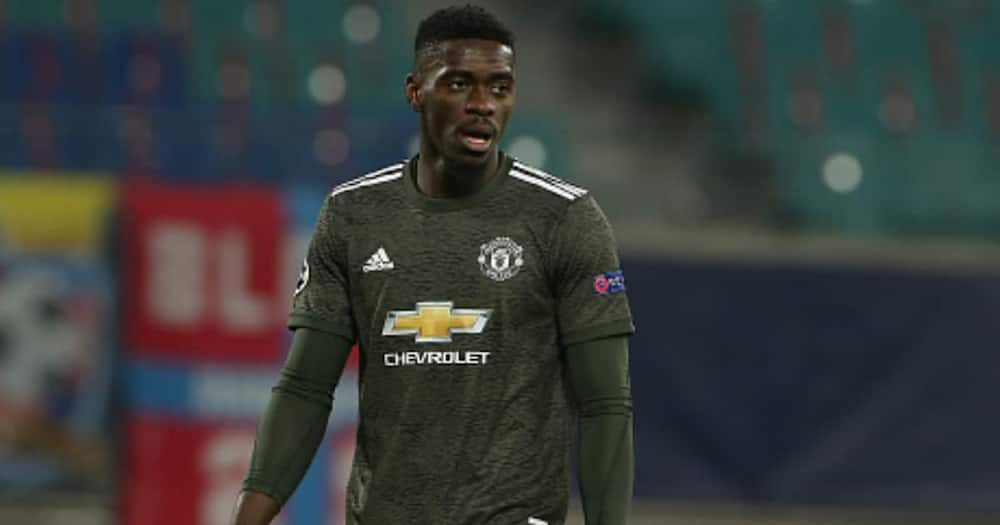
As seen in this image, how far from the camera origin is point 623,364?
3.26 metres

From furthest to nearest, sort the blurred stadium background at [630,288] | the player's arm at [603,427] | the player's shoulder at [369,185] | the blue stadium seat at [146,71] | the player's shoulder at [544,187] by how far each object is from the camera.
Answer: the blue stadium seat at [146,71] < the blurred stadium background at [630,288] < the player's shoulder at [369,185] < the player's shoulder at [544,187] < the player's arm at [603,427]

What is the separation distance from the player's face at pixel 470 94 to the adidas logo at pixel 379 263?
233 mm

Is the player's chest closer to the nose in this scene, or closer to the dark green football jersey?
the dark green football jersey

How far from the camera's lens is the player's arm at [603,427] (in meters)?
3.21

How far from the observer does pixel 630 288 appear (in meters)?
7.74

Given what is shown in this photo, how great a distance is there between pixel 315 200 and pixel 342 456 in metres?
1.07

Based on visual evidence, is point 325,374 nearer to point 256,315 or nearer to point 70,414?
point 256,315

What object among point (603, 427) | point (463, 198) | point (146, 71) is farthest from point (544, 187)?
point (146, 71)

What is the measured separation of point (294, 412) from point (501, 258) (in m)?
0.52

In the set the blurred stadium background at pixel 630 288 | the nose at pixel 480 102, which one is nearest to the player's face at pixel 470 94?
the nose at pixel 480 102

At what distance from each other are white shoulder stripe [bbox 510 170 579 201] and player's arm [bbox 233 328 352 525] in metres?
0.47

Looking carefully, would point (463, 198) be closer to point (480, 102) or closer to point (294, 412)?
point (480, 102)

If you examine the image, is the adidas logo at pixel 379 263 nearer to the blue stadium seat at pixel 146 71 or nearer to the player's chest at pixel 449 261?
the player's chest at pixel 449 261

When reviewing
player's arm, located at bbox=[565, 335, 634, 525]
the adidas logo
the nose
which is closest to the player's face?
the nose
